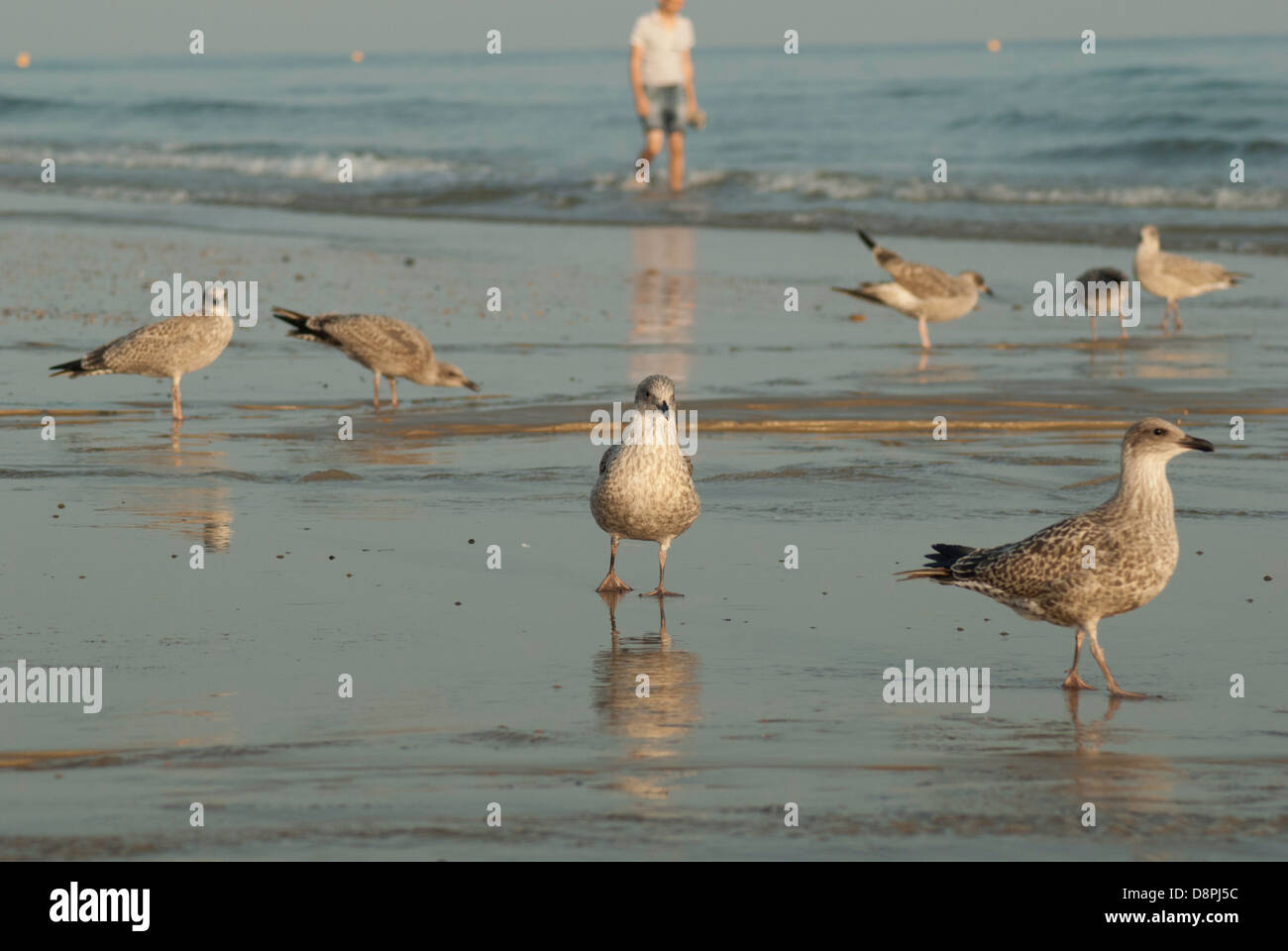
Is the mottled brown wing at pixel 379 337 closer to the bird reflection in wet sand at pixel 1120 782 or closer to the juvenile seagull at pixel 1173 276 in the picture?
the bird reflection in wet sand at pixel 1120 782

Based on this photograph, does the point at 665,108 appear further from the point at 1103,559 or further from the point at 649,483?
the point at 1103,559

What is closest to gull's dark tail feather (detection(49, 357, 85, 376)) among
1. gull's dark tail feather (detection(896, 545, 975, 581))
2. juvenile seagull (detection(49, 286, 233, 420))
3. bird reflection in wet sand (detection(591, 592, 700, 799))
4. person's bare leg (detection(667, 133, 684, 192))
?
juvenile seagull (detection(49, 286, 233, 420))

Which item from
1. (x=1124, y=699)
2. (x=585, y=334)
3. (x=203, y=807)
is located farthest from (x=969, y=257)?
(x=203, y=807)

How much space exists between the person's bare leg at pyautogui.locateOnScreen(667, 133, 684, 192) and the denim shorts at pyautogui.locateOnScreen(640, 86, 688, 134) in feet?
2.56

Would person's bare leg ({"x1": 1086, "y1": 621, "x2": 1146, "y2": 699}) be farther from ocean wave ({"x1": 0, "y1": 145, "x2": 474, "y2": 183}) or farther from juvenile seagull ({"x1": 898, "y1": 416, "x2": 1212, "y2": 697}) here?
ocean wave ({"x1": 0, "y1": 145, "x2": 474, "y2": 183})

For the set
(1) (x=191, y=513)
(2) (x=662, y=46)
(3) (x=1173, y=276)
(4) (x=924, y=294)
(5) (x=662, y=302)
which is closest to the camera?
(1) (x=191, y=513)

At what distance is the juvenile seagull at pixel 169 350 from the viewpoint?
1223 cm

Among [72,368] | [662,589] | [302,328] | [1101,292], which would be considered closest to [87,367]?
[72,368]

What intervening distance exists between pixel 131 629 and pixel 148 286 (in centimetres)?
1206

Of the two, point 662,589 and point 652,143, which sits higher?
point 652,143

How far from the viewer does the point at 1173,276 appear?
17.2m

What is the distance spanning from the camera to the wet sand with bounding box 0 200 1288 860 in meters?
5.21

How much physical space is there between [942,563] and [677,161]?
75.1 feet

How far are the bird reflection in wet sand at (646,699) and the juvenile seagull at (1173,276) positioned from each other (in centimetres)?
1091
